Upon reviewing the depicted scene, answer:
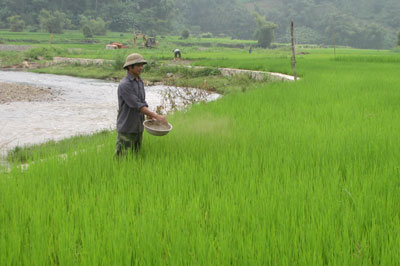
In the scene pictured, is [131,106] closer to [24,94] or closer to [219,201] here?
[219,201]

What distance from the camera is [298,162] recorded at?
3559 millimetres

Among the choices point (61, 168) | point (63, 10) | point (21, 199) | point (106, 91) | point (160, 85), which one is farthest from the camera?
point (63, 10)

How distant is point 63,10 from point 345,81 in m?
73.2

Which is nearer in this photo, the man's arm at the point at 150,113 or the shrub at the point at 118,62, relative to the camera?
the man's arm at the point at 150,113

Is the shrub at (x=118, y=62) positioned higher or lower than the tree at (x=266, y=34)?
lower

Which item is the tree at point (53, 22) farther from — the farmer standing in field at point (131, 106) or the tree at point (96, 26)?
the farmer standing in field at point (131, 106)

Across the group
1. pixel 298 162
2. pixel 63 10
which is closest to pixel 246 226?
pixel 298 162

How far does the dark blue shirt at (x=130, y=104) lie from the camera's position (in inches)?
152

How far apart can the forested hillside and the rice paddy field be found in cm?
5875

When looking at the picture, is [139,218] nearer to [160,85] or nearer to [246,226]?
[246,226]

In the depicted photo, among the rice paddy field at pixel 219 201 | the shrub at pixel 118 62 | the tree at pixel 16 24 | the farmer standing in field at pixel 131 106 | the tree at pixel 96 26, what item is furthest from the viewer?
the tree at pixel 96 26

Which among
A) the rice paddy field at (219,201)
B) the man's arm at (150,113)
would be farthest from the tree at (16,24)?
the man's arm at (150,113)

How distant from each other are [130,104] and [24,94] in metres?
11.1

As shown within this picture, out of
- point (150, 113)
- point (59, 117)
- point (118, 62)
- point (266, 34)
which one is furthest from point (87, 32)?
point (150, 113)
